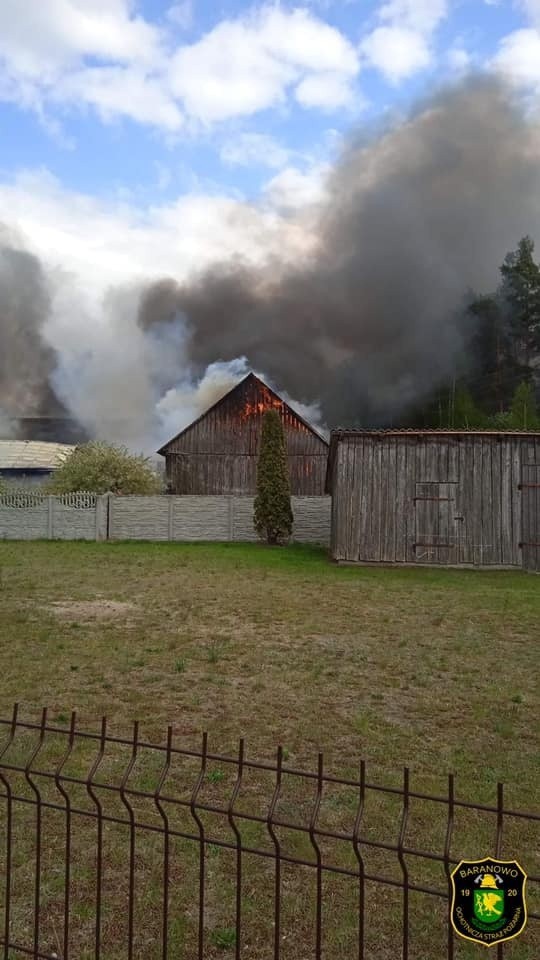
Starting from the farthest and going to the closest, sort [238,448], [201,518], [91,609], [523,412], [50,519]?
[523,412] < [238,448] < [201,518] < [50,519] < [91,609]

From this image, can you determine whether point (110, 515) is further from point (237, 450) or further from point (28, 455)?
point (28, 455)

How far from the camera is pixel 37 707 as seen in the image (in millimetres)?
6453

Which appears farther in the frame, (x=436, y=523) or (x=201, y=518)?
(x=201, y=518)

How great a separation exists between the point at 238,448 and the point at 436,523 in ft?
49.2

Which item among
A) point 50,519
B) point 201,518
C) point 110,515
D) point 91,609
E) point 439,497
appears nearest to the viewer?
point 91,609

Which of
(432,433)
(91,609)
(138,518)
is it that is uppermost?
(432,433)

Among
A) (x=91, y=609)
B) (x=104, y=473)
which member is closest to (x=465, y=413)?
(x=104, y=473)

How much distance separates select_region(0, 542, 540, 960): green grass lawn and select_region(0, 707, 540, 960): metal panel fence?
0.6 inches

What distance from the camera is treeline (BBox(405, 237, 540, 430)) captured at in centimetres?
4653

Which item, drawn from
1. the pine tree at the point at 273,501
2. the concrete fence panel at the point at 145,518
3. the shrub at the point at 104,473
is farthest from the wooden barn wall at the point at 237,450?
the pine tree at the point at 273,501

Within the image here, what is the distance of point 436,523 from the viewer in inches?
727

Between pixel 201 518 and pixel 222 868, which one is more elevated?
pixel 201 518

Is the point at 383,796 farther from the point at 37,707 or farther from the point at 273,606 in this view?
the point at 273,606

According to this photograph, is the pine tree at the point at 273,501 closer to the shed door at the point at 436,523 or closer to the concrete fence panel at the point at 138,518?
the concrete fence panel at the point at 138,518
